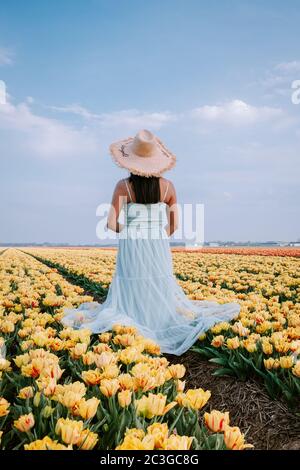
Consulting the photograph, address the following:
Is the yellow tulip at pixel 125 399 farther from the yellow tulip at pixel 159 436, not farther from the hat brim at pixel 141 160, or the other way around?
the hat brim at pixel 141 160

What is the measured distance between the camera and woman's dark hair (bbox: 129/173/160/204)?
4371mm

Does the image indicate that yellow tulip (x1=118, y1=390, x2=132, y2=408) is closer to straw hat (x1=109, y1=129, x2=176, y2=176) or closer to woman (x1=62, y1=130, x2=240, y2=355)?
woman (x1=62, y1=130, x2=240, y2=355)

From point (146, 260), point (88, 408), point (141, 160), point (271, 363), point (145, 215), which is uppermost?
point (141, 160)

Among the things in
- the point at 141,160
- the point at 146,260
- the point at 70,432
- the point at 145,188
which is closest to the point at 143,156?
the point at 141,160

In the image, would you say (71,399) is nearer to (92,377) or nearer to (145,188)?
(92,377)

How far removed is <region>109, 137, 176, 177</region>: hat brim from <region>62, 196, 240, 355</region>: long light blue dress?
43cm

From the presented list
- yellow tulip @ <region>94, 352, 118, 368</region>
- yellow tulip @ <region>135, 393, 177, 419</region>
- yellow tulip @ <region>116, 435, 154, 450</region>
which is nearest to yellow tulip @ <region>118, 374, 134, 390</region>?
yellow tulip @ <region>135, 393, 177, 419</region>

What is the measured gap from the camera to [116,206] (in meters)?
4.48

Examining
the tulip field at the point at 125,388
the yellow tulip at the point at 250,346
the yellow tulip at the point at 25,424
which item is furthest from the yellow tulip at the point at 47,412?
the yellow tulip at the point at 250,346

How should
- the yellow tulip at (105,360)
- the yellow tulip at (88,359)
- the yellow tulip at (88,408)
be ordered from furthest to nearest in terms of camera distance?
the yellow tulip at (88,359)
the yellow tulip at (105,360)
the yellow tulip at (88,408)

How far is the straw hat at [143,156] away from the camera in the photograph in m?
4.30

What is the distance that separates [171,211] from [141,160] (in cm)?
78
